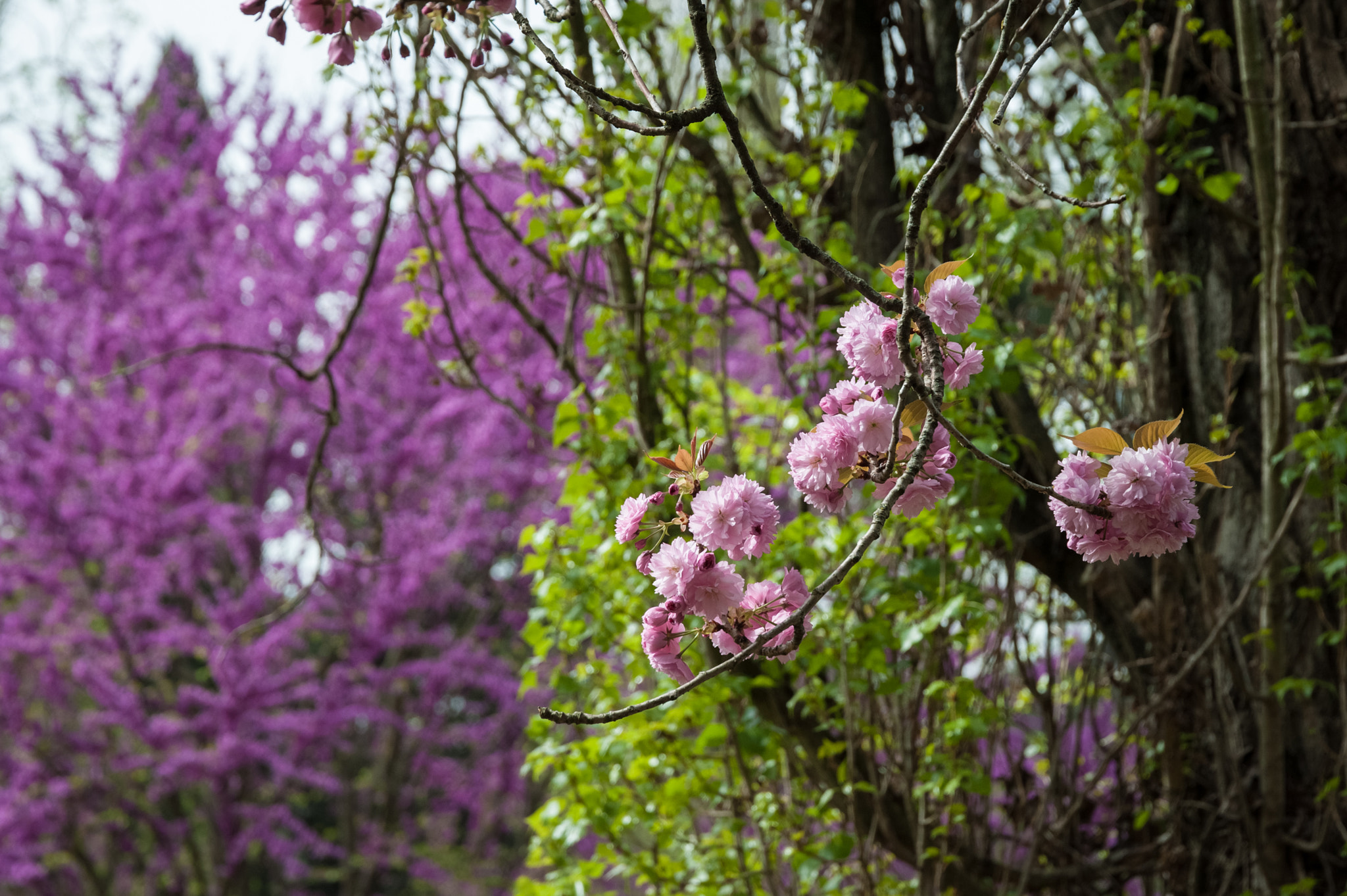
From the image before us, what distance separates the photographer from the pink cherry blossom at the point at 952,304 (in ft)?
3.44

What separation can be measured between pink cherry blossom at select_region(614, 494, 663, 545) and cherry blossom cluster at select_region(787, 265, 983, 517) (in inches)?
6.2

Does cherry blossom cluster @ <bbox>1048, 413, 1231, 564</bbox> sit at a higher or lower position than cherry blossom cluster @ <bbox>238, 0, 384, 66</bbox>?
lower

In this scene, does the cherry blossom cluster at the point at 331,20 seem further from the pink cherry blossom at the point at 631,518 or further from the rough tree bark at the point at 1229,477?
the rough tree bark at the point at 1229,477

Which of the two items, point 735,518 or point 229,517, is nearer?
point 735,518

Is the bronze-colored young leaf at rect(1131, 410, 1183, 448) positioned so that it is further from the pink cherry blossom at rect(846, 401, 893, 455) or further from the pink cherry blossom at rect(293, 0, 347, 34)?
the pink cherry blossom at rect(293, 0, 347, 34)

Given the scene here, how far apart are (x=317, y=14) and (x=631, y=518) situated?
805mm

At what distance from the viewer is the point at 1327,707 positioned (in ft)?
7.82

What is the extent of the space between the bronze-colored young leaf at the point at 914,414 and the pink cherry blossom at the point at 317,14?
908 mm

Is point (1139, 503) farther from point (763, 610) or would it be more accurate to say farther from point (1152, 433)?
point (763, 610)

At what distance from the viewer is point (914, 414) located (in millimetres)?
1043

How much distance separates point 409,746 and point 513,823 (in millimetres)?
1176

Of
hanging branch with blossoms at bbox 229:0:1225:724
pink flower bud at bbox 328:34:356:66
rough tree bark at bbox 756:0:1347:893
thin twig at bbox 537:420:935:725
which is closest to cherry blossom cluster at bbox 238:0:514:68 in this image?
pink flower bud at bbox 328:34:356:66

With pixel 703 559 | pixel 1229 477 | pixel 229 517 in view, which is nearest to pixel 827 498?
pixel 703 559

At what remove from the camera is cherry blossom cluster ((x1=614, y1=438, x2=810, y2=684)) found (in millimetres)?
1031
